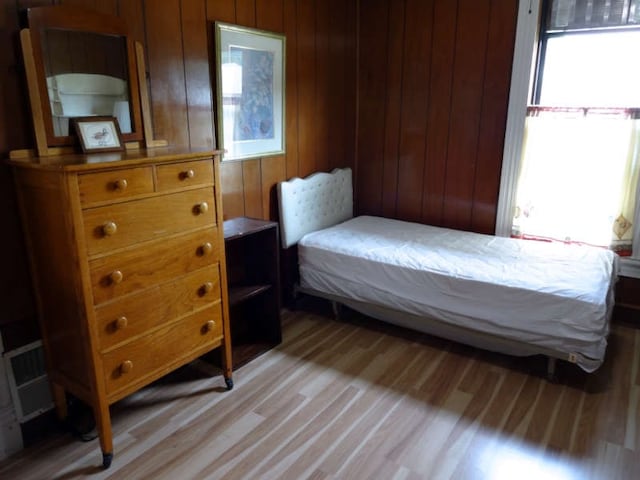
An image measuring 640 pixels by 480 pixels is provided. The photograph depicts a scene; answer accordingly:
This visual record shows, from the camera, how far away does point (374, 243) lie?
3.04m

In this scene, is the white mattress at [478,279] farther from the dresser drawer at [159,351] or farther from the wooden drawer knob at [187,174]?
the wooden drawer knob at [187,174]

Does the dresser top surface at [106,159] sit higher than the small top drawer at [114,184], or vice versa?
the dresser top surface at [106,159]

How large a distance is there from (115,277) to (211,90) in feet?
4.04

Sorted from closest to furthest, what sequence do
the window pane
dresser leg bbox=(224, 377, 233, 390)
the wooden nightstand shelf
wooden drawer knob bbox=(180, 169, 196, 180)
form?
wooden drawer knob bbox=(180, 169, 196, 180) → dresser leg bbox=(224, 377, 233, 390) → the wooden nightstand shelf → the window pane

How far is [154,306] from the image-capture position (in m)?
1.97

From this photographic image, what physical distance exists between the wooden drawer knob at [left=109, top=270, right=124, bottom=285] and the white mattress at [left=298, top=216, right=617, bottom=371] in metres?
1.47

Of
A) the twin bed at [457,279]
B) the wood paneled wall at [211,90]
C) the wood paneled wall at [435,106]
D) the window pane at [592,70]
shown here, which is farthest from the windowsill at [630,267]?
the wood paneled wall at [211,90]

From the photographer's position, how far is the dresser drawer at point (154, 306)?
1.81 metres

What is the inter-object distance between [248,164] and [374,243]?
95cm

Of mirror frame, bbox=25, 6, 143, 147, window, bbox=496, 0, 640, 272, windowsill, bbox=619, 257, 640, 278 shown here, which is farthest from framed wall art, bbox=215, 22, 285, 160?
windowsill, bbox=619, 257, 640, 278

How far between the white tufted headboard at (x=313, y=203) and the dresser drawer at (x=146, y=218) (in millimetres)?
984

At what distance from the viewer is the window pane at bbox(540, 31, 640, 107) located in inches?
113

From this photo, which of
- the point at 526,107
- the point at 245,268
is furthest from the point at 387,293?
the point at 526,107

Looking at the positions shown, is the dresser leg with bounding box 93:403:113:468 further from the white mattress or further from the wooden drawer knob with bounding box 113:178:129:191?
the white mattress
